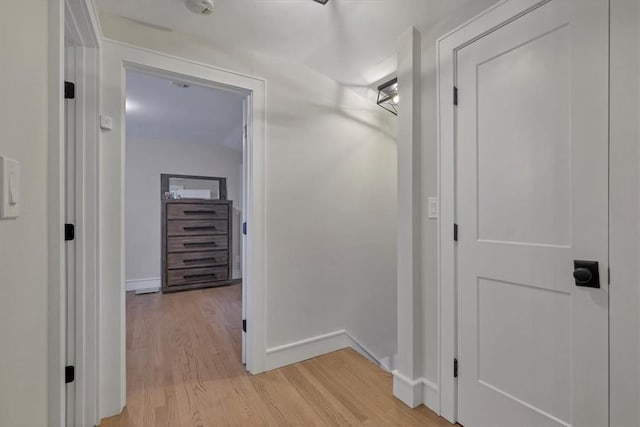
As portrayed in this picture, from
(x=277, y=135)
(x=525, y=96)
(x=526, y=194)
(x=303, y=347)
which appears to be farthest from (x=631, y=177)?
(x=303, y=347)

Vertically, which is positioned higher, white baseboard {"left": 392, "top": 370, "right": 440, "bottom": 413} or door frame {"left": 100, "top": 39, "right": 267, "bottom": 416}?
door frame {"left": 100, "top": 39, "right": 267, "bottom": 416}

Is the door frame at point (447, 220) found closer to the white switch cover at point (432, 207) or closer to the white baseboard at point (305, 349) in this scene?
the white switch cover at point (432, 207)

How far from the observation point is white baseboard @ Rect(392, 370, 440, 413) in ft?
5.42

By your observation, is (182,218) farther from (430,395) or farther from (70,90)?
(430,395)

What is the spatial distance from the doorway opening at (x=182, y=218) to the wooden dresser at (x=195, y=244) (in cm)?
1

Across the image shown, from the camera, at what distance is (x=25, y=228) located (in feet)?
2.30

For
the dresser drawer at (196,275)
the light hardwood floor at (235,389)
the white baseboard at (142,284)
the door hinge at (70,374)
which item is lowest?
the light hardwood floor at (235,389)

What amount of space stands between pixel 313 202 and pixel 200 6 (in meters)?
1.40

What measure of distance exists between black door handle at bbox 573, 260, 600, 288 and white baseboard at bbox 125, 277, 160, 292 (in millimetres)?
4817

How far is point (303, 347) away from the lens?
2.24m

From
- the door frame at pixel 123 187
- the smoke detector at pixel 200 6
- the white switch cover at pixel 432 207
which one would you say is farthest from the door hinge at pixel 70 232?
the white switch cover at pixel 432 207

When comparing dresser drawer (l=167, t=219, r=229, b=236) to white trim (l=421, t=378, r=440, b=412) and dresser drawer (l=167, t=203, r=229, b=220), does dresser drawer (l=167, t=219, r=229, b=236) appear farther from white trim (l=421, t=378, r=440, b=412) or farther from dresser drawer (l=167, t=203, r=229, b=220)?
white trim (l=421, t=378, r=440, b=412)

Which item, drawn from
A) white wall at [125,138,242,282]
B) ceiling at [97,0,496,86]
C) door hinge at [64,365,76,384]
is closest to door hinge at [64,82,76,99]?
ceiling at [97,0,496,86]

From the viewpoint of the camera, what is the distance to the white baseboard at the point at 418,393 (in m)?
1.65
